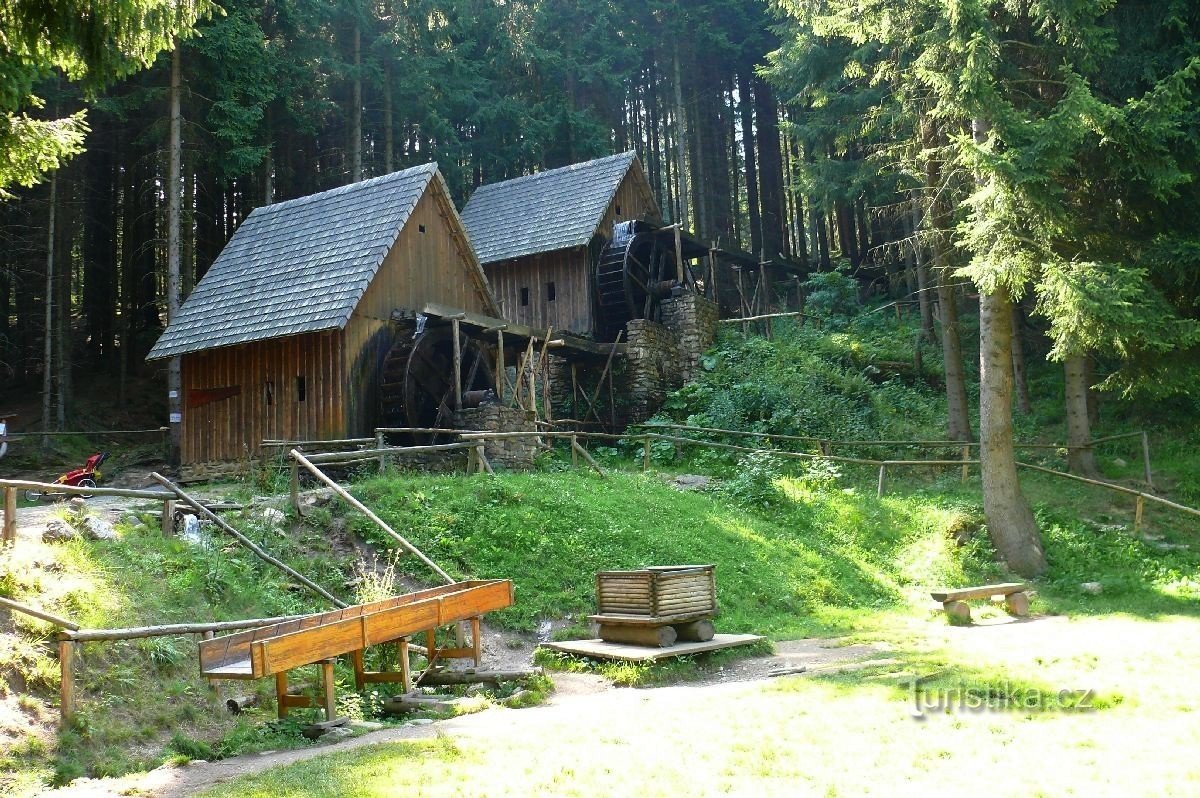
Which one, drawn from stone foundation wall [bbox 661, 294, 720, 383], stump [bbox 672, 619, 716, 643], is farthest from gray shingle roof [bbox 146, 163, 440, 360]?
stump [bbox 672, 619, 716, 643]

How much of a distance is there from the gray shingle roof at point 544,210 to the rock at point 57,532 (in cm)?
1924

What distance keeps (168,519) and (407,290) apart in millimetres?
10475

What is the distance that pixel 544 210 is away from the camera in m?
30.6

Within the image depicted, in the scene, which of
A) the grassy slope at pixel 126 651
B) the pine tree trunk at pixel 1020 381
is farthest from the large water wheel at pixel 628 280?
the grassy slope at pixel 126 651

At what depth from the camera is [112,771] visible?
728 cm

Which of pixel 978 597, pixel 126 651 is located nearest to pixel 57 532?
pixel 126 651

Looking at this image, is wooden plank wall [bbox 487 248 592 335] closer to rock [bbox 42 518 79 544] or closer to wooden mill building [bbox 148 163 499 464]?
wooden mill building [bbox 148 163 499 464]

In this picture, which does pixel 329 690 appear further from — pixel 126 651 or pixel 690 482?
pixel 690 482

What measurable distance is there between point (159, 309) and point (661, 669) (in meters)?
28.0

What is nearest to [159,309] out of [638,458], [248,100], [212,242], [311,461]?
[212,242]

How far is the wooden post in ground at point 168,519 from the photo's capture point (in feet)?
38.7

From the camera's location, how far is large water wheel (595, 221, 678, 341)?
28.6 meters

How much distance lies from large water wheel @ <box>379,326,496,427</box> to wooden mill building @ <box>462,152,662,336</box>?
270 inches

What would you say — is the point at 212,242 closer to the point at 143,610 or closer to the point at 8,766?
the point at 143,610
